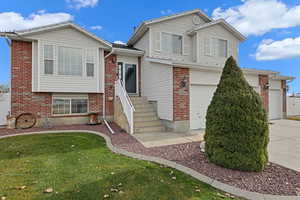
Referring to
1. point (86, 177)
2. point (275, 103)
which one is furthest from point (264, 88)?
point (86, 177)

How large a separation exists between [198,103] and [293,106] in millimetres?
12518

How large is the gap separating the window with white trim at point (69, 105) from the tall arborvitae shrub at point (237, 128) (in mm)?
8186

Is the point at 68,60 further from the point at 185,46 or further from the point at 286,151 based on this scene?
the point at 286,151

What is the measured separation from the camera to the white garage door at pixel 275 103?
1247 centimetres

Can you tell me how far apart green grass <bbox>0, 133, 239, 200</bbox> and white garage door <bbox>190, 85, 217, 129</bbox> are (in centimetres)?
488

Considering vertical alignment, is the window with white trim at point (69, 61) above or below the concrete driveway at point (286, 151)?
above

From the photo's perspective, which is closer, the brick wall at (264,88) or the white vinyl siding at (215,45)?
the brick wall at (264,88)

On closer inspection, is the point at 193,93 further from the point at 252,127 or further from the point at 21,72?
the point at 21,72

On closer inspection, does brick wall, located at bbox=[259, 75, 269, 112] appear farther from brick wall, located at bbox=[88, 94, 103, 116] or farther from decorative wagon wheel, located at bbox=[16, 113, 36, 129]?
decorative wagon wheel, located at bbox=[16, 113, 36, 129]

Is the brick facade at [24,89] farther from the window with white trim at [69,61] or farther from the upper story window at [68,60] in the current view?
the window with white trim at [69,61]

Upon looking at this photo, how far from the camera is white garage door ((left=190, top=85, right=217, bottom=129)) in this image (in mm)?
8536

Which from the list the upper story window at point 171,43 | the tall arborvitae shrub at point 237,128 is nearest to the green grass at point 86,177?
the tall arborvitae shrub at point 237,128

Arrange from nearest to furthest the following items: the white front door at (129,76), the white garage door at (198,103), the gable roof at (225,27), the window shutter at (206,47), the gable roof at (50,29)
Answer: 1. the gable roof at (50,29)
2. the white garage door at (198,103)
3. the white front door at (129,76)
4. the gable roof at (225,27)
5. the window shutter at (206,47)

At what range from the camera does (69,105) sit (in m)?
9.96
